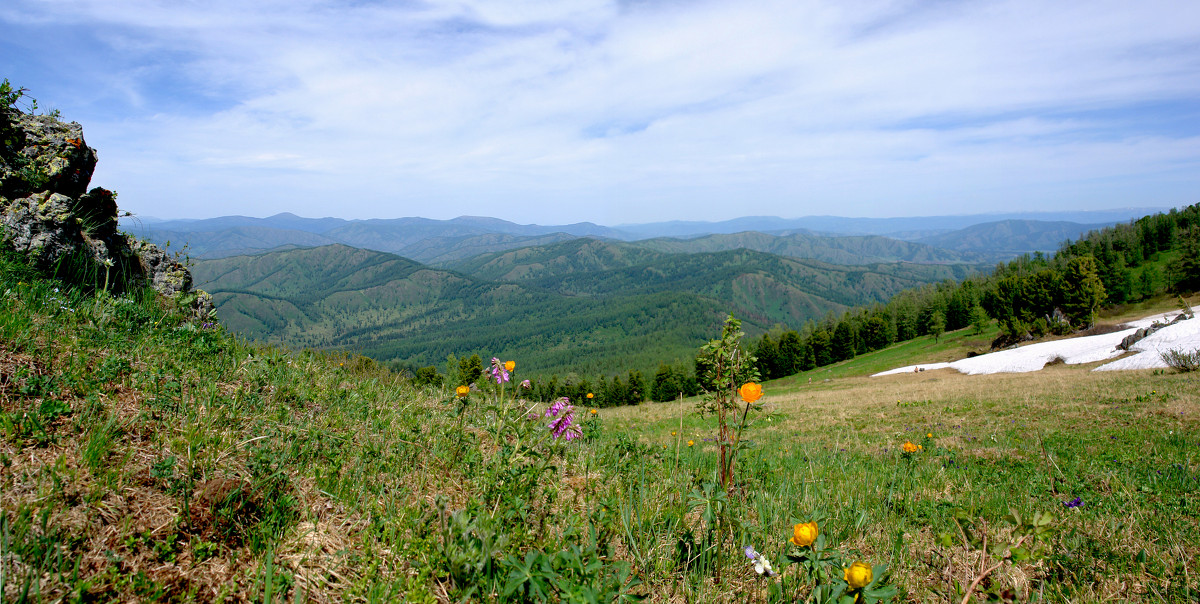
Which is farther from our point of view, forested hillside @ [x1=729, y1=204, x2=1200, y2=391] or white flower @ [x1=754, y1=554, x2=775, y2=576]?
forested hillside @ [x1=729, y1=204, x2=1200, y2=391]

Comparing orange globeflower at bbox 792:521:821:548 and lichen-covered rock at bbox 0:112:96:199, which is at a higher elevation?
lichen-covered rock at bbox 0:112:96:199

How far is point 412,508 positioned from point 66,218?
19.0 ft

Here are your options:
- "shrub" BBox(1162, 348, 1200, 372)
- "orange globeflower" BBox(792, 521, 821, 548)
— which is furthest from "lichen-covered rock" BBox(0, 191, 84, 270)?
"shrub" BBox(1162, 348, 1200, 372)

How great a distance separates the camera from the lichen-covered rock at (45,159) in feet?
18.7

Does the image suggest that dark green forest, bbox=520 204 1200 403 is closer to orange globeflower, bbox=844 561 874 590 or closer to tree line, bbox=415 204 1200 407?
tree line, bbox=415 204 1200 407

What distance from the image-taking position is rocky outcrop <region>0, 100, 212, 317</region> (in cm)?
487

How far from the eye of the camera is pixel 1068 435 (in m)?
7.28

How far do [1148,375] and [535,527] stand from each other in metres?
20.3

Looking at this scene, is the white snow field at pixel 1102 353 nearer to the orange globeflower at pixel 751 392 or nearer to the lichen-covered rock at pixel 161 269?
the orange globeflower at pixel 751 392

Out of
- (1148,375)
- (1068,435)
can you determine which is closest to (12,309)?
(1068,435)

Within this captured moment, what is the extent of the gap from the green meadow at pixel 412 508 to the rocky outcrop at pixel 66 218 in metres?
0.83

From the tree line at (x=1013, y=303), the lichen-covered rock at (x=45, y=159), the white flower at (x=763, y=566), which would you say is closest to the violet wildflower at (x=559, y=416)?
the white flower at (x=763, y=566)

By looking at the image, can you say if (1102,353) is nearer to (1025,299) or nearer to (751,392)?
(751,392)

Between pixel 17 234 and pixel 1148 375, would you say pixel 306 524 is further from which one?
pixel 1148 375
